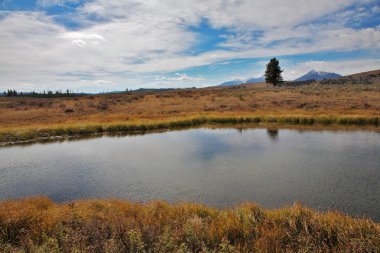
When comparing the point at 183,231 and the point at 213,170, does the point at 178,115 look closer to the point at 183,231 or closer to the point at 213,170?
the point at 213,170

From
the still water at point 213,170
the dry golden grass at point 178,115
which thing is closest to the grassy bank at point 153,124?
the dry golden grass at point 178,115

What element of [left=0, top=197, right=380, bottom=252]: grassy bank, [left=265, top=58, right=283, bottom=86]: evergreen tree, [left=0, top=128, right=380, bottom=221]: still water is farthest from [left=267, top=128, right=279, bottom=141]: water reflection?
[left=265, top=58, right=283, bottom=86]: evergreen tree

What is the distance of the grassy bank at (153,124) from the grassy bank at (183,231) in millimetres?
23536

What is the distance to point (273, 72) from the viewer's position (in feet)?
316

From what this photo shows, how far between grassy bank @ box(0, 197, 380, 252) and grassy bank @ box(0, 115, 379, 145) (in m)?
23.5

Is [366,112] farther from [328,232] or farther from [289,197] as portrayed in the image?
[328,232]

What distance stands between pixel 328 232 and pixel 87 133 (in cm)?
3101

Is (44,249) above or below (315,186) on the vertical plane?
above

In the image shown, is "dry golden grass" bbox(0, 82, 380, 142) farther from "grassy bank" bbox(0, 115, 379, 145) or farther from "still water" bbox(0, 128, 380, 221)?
"still water" bbox(0, 128, 380, 221)


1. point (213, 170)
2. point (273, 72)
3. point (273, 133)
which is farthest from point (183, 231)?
point (273, 72)

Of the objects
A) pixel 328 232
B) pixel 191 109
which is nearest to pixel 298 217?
pixel 328 232

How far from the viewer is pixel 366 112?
37656 millimetres

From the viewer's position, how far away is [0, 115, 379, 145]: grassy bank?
32250 millimetres

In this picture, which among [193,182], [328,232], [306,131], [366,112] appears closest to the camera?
[328,232]
